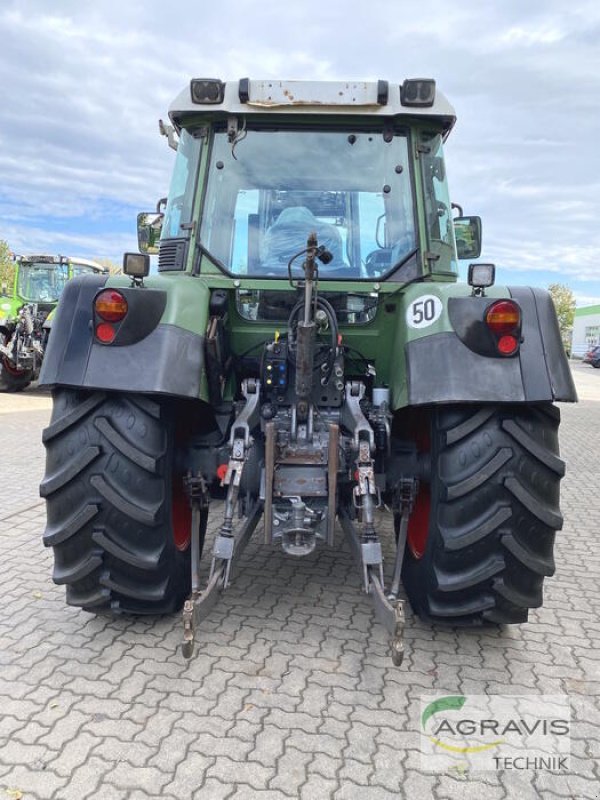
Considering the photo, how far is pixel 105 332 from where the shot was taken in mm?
2773

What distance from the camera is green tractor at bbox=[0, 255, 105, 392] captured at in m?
13.8

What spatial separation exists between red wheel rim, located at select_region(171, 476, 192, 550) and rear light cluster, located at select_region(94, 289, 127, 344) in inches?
33.4

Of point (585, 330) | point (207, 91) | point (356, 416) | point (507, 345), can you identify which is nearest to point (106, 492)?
point (356, 416)

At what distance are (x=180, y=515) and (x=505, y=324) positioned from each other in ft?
6.24

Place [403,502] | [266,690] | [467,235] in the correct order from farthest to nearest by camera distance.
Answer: [467,235]
[403,502]
[266,690]

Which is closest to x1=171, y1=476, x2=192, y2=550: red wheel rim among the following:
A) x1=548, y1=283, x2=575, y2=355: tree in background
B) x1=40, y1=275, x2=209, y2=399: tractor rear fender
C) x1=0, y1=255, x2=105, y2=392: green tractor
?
x1=40, y1=275, x2=209, y2=399: tractor rear fender

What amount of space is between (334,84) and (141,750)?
10.7ft

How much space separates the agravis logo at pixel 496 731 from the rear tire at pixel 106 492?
53.6 inches

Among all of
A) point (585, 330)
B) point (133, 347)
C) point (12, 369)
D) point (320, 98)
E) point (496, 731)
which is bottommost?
point (496, 731)

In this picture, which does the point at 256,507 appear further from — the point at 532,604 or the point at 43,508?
the point at 43,508

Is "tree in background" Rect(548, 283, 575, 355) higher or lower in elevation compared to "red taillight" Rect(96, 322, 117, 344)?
higher

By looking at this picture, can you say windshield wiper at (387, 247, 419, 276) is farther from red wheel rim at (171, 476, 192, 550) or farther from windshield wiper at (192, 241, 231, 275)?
red wheel rim at (171, 476, 192, 550)

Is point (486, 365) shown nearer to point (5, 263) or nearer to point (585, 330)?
point (5, 263)

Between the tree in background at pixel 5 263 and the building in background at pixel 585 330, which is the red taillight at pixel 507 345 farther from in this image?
the building in background at pixel 585 330
